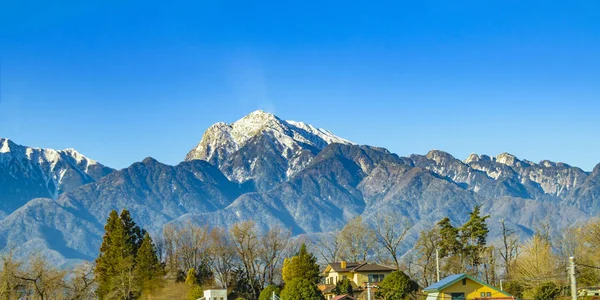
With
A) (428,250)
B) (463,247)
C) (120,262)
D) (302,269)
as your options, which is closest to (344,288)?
(302,269)

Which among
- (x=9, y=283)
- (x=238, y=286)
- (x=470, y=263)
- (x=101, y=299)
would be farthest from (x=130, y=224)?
(x=470, y=263)

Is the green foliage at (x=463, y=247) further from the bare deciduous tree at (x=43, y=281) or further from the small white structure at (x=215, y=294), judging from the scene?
the bare deciduous tree at (x=43, y=281)

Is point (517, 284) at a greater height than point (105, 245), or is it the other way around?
point (105, 245)

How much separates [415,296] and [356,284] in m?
21.9

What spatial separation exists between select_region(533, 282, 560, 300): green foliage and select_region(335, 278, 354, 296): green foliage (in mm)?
27520

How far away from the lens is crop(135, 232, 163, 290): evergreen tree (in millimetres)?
96250

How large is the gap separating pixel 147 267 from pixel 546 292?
144ft

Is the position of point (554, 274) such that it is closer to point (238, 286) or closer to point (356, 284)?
point (356, 284)

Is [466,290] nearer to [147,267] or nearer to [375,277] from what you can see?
[375,277]

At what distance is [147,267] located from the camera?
97.7 meters

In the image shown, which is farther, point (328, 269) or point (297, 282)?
point (328, 269)

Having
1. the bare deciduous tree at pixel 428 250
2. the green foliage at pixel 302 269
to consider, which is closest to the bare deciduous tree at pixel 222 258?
the green foliage at pixel 302 269

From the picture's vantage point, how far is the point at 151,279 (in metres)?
96.8

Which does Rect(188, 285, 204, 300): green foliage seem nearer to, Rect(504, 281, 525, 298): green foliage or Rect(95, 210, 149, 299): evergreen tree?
Rect(95, 210, 149, 299): evergreen tree
